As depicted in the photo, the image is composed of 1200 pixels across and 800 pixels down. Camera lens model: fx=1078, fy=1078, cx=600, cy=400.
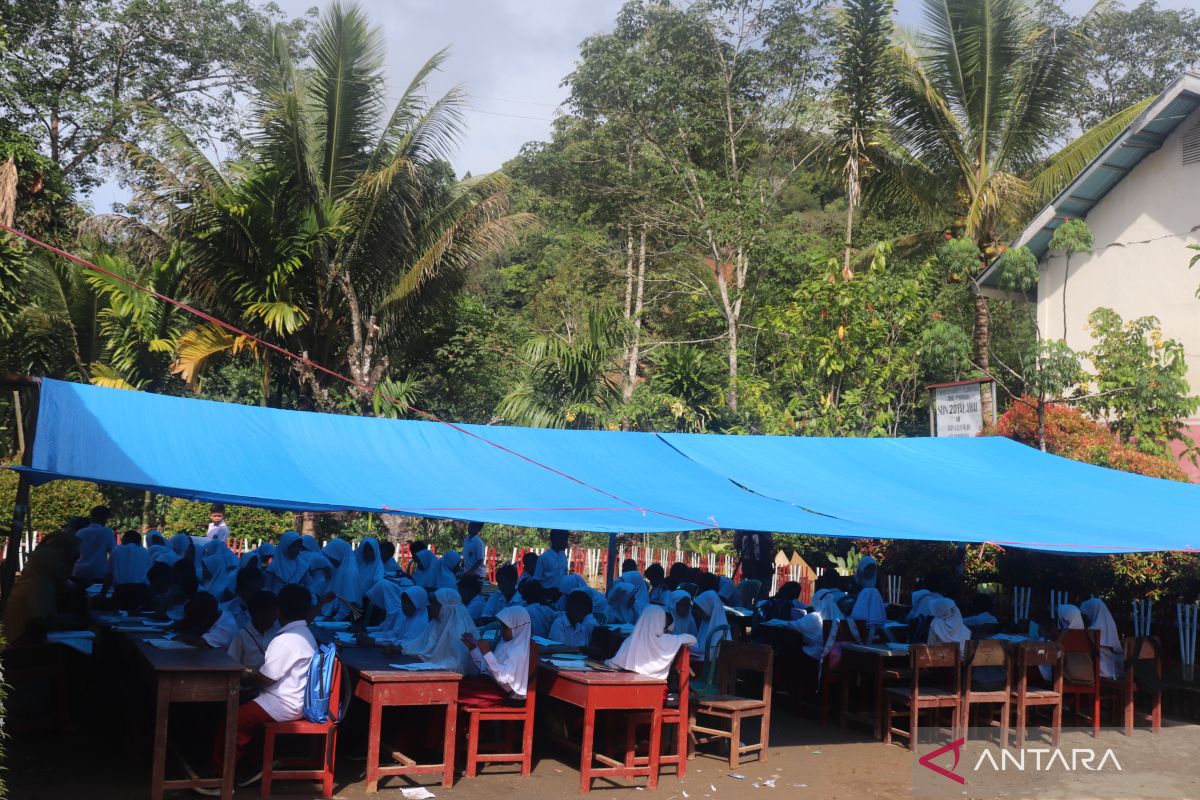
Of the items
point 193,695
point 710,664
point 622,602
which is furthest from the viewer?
point 622,602

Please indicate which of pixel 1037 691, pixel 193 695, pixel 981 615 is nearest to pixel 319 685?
pixel 193 695

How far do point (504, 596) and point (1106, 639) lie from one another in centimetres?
574

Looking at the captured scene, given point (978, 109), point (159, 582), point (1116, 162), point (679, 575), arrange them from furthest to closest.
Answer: point (978, 109), point (1116, 162), point (679, 575), point (159, 582)

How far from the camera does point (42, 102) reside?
2170cm

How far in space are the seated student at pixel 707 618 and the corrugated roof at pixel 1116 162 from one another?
10237 millimetres

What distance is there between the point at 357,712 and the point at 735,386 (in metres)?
11.5

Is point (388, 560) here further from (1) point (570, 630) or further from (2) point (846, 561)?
(2) point (846, 561)

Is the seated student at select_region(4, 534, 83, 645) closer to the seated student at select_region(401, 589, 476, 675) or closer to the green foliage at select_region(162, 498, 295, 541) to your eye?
the seated student at select_region(401, 589, 476, 675)

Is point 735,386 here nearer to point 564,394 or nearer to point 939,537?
point 564,394

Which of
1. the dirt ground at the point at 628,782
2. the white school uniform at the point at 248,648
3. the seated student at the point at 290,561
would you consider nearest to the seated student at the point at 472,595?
the dirt ground at the point at 628,782

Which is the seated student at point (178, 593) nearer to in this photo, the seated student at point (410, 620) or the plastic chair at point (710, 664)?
the seated student at point (410, 620)

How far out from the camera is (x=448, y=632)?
24.7 feet

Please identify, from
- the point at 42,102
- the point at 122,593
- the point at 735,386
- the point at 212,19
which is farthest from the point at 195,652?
the point at 212,19

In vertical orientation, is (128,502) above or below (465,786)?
above
